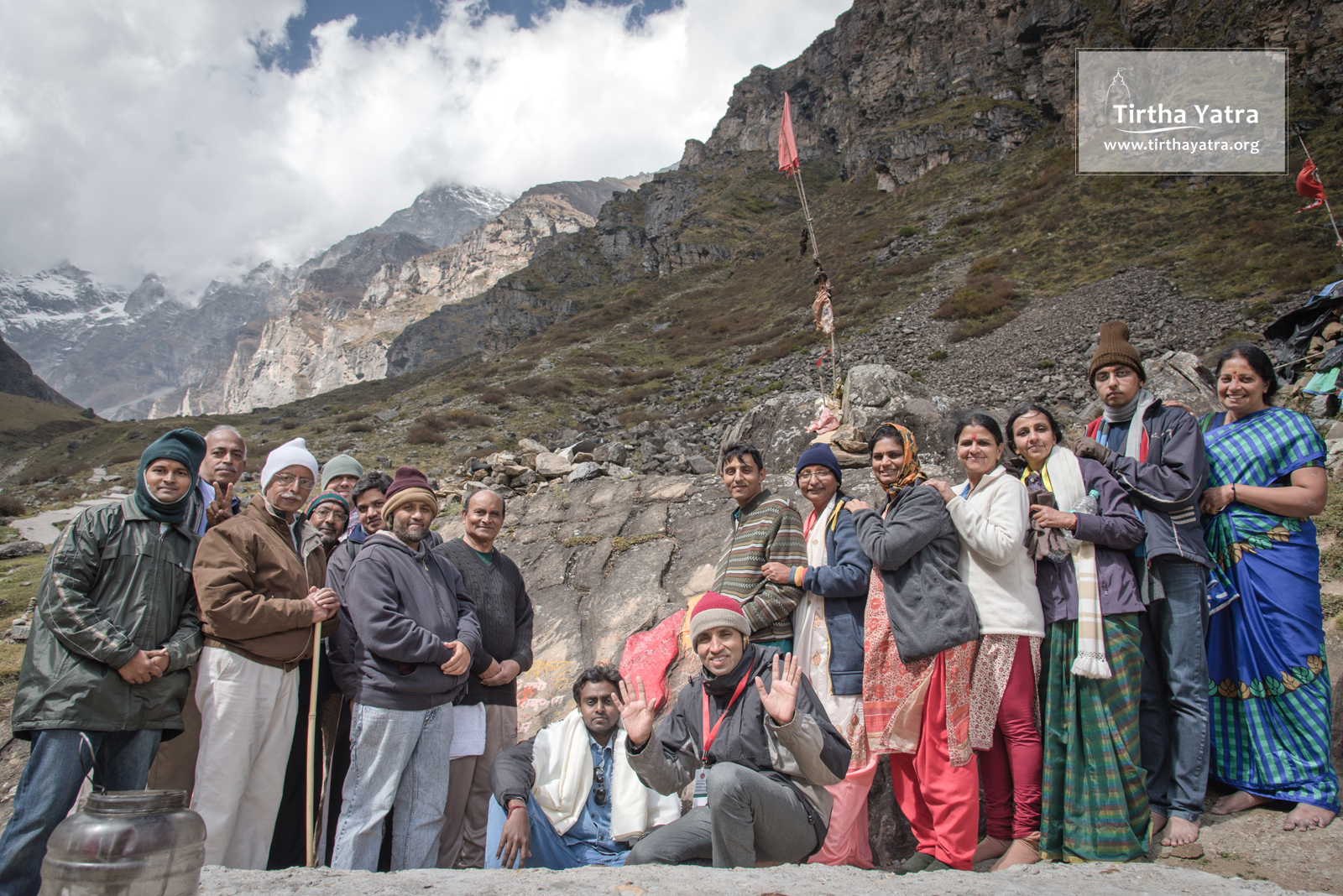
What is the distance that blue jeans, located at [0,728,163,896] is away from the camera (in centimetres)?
213

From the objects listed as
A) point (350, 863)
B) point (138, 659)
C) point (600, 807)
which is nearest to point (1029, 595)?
point (600, 807)

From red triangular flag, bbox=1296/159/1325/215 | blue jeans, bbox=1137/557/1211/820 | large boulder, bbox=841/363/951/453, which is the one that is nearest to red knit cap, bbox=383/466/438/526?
blue jeans, bbox=1137/557/1211/820

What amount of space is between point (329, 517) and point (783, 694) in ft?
9.09

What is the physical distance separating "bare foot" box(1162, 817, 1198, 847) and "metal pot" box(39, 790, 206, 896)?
11.1 ft

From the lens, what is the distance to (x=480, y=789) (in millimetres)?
3084

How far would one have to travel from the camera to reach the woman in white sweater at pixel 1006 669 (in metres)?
2.54

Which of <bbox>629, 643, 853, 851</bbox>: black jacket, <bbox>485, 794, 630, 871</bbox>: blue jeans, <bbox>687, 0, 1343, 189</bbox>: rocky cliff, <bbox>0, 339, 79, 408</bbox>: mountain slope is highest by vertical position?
<bbox>687, 0, 1343, 189</bbox>: rocky cliff

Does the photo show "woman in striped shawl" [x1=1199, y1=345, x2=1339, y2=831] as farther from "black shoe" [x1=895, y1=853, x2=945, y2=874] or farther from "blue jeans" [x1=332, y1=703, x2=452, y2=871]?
"blue jeans" [x1=332, y1=703, x2=452, y2=871]

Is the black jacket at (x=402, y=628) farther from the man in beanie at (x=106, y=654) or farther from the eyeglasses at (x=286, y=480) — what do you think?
the man in beanie at (x=106, y=654)

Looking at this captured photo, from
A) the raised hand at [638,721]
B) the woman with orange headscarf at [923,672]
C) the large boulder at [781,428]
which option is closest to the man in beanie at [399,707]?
the raised hand at [638,721]

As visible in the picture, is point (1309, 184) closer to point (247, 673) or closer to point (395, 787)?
point (395, 787)

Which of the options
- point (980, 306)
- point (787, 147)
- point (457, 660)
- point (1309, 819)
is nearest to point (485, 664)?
point (457, 660)

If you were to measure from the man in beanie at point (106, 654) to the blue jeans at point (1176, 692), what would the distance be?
161 inches

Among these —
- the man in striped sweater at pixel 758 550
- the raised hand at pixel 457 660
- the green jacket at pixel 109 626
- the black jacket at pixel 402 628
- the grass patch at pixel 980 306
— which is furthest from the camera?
the grass patch at pixel 980 306
